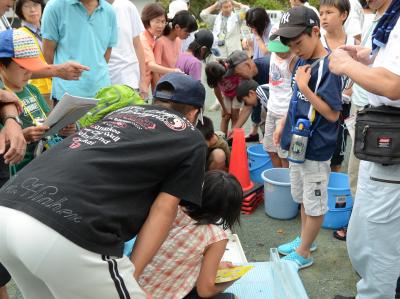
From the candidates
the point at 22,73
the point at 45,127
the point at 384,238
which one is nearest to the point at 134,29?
the point at 22,73

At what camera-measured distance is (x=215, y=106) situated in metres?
7.04

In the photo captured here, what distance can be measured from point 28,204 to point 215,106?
5.84 meters

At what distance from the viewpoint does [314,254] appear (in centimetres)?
304

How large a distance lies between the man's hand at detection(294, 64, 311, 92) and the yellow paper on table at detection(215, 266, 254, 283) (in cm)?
108

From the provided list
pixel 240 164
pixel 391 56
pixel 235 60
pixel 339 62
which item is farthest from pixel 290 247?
pixel 235 60

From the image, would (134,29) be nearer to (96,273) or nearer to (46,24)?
(46,24)

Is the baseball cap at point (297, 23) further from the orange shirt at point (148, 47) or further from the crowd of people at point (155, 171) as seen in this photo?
the orange shirt at point (148, 47)

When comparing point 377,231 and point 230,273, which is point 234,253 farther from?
point 377,231

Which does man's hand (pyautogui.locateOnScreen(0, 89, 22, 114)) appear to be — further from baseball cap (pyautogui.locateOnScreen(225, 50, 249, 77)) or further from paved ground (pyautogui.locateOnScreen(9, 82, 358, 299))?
baseball cap (pyautogui.locateOnScreen(225, 50, 249, 77))

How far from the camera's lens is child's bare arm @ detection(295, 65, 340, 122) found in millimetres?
2473

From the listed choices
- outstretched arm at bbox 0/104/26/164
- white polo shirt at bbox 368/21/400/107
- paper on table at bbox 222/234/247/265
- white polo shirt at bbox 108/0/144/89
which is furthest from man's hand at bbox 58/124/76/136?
white polo shirt at bbox 368/21/400/107

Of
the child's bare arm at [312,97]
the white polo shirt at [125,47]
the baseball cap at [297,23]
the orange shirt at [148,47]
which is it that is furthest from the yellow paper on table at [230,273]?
the orange shirt at [148,47]

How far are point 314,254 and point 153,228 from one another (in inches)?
74.2

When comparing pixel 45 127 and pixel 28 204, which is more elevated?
pixel 28 204
